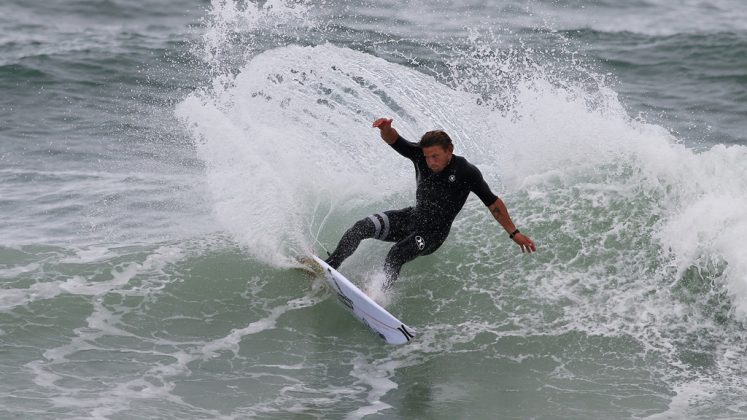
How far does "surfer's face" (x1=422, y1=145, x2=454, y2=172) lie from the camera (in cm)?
757

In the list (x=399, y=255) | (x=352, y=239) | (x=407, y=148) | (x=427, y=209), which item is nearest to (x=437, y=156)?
(x=407, y=148)

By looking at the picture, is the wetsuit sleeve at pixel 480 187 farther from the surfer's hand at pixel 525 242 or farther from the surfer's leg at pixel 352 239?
the surfer's leg at pixel 352 239

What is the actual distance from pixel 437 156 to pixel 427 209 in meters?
0.58

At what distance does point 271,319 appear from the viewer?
8289mm

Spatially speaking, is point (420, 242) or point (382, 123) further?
point (420, 242)

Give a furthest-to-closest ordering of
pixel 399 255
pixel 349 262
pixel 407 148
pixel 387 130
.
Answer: pixel 349 262 < pixel 399 255 < pixel 407 148 < pixel 387 130

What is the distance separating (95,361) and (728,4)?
19.4 meters

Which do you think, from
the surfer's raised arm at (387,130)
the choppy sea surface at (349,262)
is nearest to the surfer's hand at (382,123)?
the surfer's raised arm at (387,130)

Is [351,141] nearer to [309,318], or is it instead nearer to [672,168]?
[309,318]

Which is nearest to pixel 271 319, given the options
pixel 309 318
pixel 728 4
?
pixel 309 318

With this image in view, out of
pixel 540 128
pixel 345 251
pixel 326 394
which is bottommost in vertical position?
pixel 326 394

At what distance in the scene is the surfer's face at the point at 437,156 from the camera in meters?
7.57

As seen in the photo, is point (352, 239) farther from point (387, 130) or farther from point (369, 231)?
point (387, 130)

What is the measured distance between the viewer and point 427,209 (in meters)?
8.00
